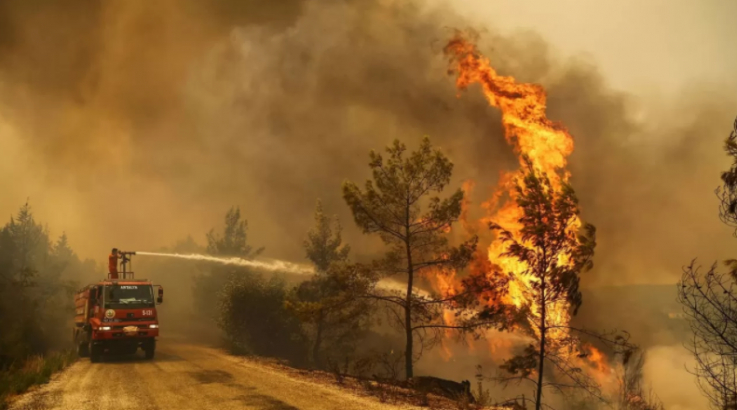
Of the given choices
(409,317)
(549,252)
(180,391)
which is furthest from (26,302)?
(549,252)

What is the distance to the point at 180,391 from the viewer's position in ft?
49.6

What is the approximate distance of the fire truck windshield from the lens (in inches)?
861

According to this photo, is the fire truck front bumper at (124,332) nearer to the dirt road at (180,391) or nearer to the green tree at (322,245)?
the dirt road at (180,391)

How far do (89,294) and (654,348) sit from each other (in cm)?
4517

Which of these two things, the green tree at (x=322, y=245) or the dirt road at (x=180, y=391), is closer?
the dirt road at (x=180, y=391)

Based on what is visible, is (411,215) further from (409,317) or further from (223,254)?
(223,254)

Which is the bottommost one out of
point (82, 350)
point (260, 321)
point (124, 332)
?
point (82, 350)

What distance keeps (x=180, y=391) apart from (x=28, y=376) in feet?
20.4

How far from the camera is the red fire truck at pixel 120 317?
21484 mm

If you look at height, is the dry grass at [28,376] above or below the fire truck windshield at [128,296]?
below

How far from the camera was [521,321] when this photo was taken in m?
15.0

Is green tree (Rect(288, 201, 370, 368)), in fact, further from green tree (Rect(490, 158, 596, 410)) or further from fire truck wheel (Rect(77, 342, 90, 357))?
green tree (Rect(490, 158, 596, 410))

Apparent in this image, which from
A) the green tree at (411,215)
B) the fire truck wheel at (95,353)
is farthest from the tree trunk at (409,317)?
the fire truck wheel at (95,353)

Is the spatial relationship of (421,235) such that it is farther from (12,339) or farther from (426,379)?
(12,339)
